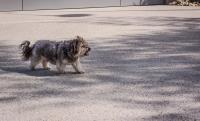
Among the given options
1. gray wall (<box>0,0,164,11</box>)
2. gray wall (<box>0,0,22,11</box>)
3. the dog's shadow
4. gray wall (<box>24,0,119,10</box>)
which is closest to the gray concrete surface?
the dog's shadow

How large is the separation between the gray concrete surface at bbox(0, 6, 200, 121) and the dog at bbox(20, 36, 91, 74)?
0.19m

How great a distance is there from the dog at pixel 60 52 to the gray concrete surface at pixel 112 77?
0.19 meters

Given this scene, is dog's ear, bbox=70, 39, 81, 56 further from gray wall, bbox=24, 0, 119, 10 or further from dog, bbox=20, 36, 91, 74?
gray wall, bbox=24, 0, 119, 10

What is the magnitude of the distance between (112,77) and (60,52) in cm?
102

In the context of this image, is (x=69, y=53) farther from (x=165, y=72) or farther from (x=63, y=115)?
(x=63, y=115)

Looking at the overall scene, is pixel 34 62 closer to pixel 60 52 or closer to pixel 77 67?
pixel 60 52

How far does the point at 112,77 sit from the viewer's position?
891 cm

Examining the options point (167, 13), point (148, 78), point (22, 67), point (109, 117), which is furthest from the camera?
point (167, 13)

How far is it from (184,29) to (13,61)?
6.40m

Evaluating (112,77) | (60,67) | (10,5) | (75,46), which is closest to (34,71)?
(60,67)

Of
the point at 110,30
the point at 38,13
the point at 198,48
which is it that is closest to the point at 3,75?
the point at 198,48

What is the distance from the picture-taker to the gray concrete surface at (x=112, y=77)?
6.89 metres

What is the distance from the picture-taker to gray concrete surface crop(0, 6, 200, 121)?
6.89m

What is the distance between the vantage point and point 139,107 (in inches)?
279
